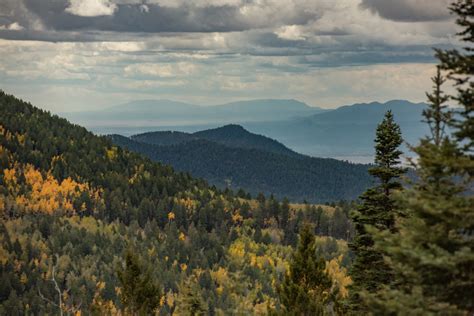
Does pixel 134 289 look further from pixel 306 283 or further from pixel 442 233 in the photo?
pixel 442 233

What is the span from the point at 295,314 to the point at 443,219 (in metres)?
26.1

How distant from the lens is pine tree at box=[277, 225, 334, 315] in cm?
4691

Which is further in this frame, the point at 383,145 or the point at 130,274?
the point at 130,274

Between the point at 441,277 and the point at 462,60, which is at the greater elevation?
the point at 462,60

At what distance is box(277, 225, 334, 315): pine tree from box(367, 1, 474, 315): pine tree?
23.7 meters

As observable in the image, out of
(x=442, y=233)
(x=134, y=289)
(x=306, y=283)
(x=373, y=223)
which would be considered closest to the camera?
(x=442, y=233)

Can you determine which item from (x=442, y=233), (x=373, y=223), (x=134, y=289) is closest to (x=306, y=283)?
(x=373, y=223)

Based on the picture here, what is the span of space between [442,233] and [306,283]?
27.0m

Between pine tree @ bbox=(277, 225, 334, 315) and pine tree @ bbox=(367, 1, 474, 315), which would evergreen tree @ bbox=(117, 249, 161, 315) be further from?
pine tree @ bbox=(367, 1, 474, 315)

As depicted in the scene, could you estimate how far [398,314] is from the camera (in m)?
21.6

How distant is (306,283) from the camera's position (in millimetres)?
48281

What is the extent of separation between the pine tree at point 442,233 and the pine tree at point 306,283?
933 inches

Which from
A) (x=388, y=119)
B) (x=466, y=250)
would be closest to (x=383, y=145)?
(x=388, y=119)

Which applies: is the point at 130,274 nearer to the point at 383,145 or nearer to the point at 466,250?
the point at 383,145
